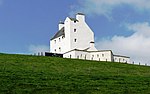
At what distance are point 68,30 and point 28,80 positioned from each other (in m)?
75.7

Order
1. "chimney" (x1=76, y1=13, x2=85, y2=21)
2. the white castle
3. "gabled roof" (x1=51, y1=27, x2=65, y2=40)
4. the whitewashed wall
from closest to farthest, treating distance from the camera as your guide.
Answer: the whitewashed wall
the white castle
"chimney" (x1=76, y1=13, x2=85, y2=21)
"gabled roof" (x1=51, y1=27, x2=65, y2=40)

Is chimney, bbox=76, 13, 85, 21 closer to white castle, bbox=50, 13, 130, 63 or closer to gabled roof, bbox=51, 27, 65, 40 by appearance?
white castle, bbox=50, 13, 130, 63

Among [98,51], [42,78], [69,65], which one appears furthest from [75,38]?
[42,78]

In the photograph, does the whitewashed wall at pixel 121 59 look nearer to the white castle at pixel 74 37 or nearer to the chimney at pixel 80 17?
the white castle at pixel 74 37

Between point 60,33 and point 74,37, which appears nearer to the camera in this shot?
point 74,37

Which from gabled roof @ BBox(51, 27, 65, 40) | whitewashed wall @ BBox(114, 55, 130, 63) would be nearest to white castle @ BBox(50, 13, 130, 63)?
gabled roof @ BBox(51, 27, 65, 40)

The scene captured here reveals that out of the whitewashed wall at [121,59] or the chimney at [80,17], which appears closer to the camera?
the whitewashed wall at [121,59]

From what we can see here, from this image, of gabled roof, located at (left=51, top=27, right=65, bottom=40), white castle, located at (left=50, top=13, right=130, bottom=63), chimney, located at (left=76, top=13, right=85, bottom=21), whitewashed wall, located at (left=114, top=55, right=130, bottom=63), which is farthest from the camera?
gabled roof, located at (left=51, top=27, right=65, bottom=40)

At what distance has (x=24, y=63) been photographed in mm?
48500

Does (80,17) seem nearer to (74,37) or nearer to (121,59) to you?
(74,37)

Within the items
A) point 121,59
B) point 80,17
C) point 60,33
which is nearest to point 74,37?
point 60,33

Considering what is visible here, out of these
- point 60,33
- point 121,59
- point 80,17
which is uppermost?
point 80,17

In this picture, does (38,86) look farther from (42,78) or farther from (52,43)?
(52,43)

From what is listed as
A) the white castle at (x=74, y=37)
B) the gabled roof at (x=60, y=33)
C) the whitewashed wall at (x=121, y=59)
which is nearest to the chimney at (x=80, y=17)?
the white castle at (x=74, y=37)
